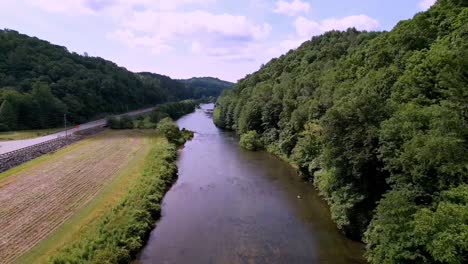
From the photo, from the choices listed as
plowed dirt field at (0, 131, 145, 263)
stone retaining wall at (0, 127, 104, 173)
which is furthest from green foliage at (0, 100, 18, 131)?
plowed dirt field at (0, 131, 145, 263)

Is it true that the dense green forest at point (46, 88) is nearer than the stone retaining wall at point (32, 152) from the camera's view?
No

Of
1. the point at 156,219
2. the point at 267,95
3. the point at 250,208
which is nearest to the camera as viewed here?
the point at 156,219

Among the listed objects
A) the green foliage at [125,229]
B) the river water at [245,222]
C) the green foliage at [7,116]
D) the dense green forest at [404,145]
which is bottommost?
the river water at [245,222]

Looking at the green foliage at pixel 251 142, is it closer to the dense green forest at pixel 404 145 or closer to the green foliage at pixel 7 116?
the dense green forest at pixel 404 145

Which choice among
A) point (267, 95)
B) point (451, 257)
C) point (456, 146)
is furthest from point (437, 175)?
point (267, 95)

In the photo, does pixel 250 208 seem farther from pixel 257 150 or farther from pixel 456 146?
pixel 257 150

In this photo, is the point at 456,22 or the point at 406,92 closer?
the point at 406,92

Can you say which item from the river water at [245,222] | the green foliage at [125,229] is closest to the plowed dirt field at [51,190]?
the green foliage at [125,229]
